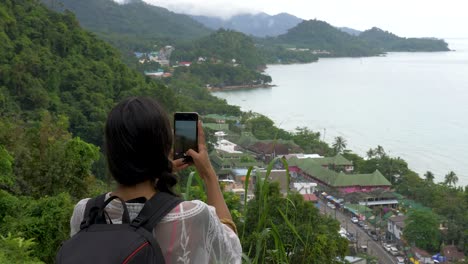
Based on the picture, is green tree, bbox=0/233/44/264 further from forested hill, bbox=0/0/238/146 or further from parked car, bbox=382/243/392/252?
forested hill, bbox=0/0/238/146

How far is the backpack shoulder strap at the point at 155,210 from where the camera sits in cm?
59

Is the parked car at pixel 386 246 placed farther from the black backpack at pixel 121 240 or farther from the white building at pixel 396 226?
the black backpack at pixel 121 240

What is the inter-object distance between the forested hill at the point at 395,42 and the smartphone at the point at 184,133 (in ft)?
207

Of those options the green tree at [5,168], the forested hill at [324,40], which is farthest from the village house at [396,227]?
the forested hill at [324,40]

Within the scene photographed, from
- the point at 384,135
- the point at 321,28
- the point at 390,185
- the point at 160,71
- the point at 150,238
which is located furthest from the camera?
the point at 321,28

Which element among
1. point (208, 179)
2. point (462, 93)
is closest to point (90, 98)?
point (208, 179)

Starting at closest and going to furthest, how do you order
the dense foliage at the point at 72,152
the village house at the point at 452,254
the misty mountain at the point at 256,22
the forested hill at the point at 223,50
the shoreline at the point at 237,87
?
the dense foliage at the point at 72,152 < the village house at the point at 452,254 < the shoreline at the point at 237,87 < the forested hill at the point at 223,50 < the misty mountain at the point at 256,22

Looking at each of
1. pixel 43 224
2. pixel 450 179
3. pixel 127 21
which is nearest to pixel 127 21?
pixel 127 21

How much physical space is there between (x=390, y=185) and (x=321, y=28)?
153 feet

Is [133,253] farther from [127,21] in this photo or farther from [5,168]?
[127,21]

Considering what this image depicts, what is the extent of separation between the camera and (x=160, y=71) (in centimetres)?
2975

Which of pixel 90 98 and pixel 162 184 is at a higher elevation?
pixel 162 184

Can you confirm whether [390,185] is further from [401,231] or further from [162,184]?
[162,184]

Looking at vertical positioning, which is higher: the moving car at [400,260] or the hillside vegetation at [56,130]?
the hillside vegetation at [56,130]
